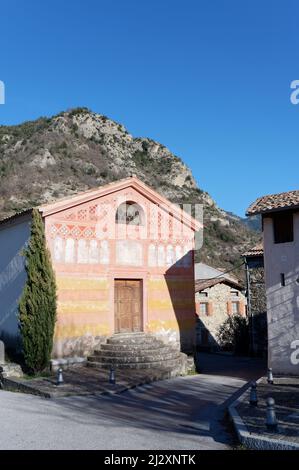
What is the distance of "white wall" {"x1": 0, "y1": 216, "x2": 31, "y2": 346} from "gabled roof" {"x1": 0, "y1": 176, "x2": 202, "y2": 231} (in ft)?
1.72

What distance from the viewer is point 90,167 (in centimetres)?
6575

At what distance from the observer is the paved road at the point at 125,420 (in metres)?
8.21

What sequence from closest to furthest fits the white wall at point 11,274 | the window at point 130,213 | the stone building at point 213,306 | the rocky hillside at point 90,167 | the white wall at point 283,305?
the white wall at point 283,305 < the white wall at point 11,274 < the window at point 130,213 < the stone building at point 213,306 < the rocky hillside at point 90,167

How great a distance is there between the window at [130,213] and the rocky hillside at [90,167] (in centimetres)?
3310

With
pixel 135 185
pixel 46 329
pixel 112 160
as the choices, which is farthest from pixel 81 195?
pixel 112 160

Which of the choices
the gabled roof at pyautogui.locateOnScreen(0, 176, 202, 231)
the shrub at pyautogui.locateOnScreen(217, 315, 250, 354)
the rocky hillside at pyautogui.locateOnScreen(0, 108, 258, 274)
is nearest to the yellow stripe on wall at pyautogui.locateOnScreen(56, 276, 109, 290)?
the gabled roof at pyautogui.locateOnScreen(0, 176, 202, 231)

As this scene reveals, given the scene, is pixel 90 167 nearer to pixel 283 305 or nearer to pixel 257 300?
pixel 257 300

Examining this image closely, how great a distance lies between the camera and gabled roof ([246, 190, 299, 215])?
14.8 meters

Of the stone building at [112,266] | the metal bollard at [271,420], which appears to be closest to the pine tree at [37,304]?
the stone building at [112,266]

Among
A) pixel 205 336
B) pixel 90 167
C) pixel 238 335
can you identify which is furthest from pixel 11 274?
pixel 90 167

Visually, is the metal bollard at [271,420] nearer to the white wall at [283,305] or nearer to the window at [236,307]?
the white wall at [283,305]

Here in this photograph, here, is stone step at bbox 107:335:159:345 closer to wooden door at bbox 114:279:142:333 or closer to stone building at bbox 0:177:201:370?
stone building at bbox 0:177:201:370
